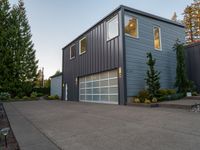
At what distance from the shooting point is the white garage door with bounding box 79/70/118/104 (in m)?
10.2

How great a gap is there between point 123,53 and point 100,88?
333 cm

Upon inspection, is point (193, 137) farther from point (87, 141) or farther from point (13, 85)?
point (13, 85)

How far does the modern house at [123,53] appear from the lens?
9516 millimetres

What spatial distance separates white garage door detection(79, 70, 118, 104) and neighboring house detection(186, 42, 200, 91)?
5.11m

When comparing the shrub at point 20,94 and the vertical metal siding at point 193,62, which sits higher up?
the vertical metal siding at point 193,62

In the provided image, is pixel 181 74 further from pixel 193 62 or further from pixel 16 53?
pixel 16 53

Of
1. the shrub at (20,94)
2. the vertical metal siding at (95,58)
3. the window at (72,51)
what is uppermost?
the window at (72,51)

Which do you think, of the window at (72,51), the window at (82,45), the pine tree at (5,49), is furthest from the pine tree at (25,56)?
the window at (82,45)

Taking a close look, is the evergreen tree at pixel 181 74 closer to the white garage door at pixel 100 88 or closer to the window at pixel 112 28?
the white garage door at pixel 100 88

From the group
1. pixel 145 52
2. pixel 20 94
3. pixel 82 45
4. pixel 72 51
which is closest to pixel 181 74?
pixel 145 52

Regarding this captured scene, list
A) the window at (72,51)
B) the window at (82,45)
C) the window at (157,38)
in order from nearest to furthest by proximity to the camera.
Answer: the window at (157,38)
the window at (82,45)
the window at (72,51)

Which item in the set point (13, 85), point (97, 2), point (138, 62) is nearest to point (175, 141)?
point (138, 62)

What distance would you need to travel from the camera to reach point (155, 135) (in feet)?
10.9

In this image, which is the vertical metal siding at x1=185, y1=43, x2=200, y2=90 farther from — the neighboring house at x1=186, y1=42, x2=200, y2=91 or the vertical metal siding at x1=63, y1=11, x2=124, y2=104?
the vertical metal siding at x1=63, y1=11, x2=124, y2=104
